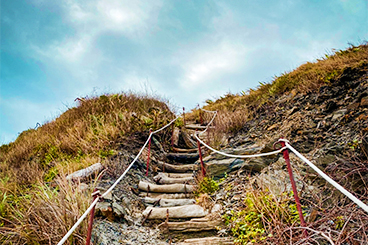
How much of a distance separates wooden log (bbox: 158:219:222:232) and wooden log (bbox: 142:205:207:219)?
0.76 feet

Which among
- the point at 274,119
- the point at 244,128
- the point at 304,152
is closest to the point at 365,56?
the point at 274,119

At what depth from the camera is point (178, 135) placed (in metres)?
8.25

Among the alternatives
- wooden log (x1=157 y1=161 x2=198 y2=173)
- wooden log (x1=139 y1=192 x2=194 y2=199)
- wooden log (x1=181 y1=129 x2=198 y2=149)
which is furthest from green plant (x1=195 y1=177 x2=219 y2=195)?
wooden log (x1=181 y1=129 x2=198 y2=149)

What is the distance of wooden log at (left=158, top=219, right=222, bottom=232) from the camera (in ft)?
12.3

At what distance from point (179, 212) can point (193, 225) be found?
486 mm

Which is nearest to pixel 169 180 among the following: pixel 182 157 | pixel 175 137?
pixel 182 157

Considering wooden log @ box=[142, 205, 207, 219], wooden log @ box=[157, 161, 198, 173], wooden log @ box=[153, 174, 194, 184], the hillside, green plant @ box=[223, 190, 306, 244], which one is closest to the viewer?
the hillside

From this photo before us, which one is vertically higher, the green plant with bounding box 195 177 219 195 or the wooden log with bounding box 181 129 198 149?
the wooden log with bounding box 181 129 198 149

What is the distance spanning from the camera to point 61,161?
5.83 metres

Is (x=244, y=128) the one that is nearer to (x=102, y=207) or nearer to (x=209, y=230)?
(x=209, y=230)

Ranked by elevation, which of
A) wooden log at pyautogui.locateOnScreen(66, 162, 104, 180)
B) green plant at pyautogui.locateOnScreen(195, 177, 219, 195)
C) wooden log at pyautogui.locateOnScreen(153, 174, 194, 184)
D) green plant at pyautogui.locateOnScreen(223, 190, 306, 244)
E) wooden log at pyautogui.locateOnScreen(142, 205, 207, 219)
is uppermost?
wooden log at pyautogui.locateOnScreen(66, 162, 104, 180)

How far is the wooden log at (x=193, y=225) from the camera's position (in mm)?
3740

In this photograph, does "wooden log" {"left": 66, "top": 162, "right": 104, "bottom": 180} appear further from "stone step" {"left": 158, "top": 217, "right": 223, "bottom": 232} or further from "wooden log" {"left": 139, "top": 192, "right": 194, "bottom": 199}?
"stone step" {"left": 158, "top": 217, "right": 223, "bottom": 232}

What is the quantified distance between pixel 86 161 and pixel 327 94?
17.8 feet
